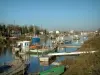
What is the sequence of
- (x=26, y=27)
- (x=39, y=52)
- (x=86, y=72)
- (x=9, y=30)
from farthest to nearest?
1. (x=26, y=27)
2. (x=9, y=30)
3. (x=39, y=52)
4. (x=86, y=72)

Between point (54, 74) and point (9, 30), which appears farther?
point (9, 30)

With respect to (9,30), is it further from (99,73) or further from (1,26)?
(99,73)

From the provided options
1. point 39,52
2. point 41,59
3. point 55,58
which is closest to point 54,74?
point 41,59

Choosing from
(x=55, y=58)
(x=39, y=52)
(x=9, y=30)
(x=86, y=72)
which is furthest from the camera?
(x=9, y=30)

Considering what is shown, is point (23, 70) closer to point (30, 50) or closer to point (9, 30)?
point (30, 50)

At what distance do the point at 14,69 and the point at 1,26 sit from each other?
42.9 metres

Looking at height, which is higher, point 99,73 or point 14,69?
point 99,73

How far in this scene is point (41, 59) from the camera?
852 inches

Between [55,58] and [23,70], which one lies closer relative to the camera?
[23,70]

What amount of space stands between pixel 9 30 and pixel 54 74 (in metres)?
47.6

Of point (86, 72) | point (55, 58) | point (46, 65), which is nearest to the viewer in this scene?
point (86, 72)

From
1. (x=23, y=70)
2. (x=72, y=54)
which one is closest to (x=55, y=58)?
(x=72, y=54)

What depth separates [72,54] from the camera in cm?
2508

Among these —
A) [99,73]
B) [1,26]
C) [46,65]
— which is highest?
[1,26]
